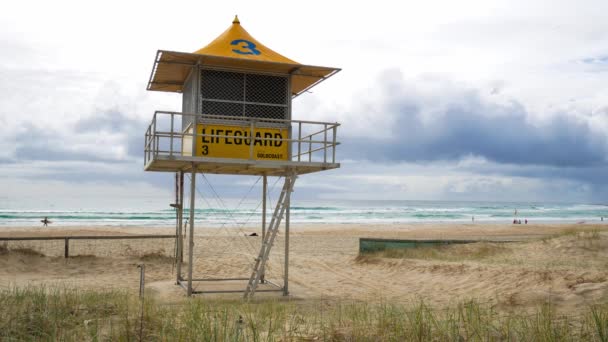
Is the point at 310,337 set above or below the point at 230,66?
below

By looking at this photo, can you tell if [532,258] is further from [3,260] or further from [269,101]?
[3,260]

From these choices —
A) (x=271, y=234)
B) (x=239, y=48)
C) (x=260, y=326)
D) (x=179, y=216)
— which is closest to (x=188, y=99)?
(x=239, y=48)

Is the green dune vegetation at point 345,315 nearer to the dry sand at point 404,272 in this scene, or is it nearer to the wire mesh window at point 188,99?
the dry sand at point 404,272

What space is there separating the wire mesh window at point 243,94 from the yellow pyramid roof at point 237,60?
0.74 feet

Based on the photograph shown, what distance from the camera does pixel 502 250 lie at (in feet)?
70.1

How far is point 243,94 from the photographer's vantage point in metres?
14.3

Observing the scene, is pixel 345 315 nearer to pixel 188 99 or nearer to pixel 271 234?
pixel 271 234

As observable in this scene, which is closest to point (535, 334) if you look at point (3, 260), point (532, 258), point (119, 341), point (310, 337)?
point (310, 337)

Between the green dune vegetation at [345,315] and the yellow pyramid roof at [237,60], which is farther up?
the yellow pyramid roof at [237,60]

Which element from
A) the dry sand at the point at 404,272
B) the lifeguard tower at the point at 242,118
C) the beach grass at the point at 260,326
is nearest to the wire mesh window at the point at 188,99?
the lifeguard tower at the point at 242,118

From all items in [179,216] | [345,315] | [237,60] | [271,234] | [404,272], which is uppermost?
[237,60]

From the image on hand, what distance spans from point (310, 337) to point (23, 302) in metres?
5.08

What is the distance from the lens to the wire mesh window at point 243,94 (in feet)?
46.2

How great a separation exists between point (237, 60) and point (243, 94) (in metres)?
0.91
